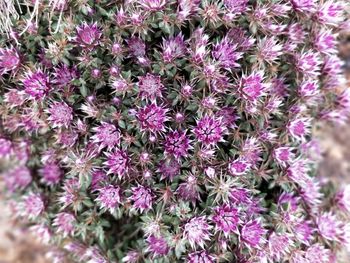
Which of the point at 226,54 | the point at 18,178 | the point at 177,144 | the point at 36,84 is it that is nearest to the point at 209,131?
the point at 177,144

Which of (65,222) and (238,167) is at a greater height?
(238,167)

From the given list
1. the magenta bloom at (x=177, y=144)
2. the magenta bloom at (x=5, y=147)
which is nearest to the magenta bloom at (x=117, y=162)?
the magenta bloom at (x=177, y=144)

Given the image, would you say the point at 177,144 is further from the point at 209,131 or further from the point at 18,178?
the point at 18,178

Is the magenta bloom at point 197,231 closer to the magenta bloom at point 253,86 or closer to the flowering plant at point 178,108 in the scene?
the flowering plant at point 178,108

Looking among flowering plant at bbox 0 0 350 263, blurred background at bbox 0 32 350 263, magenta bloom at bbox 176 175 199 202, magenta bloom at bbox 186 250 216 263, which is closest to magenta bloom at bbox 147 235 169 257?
flowering plant at bbox 0 0 350 263

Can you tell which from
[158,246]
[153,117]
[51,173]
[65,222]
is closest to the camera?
[153,117]

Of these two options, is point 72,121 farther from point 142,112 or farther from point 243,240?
point 243,240
